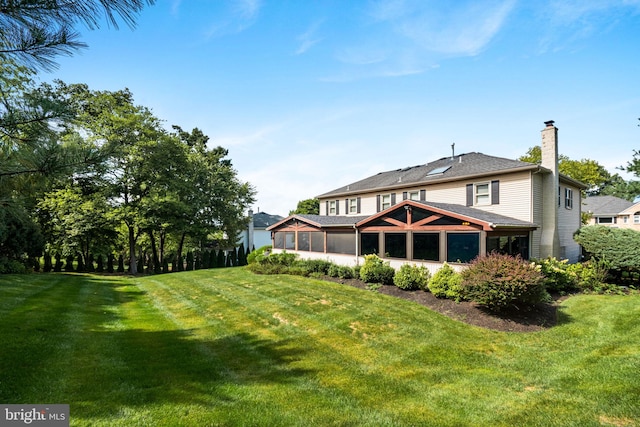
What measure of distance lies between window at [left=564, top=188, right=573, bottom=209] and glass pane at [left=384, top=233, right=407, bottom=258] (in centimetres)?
984

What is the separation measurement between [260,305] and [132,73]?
7861 mm

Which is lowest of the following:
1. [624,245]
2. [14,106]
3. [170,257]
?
[170,257]

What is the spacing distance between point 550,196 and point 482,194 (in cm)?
295

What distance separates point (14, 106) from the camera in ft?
13.9

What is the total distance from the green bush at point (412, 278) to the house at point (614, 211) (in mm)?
36289

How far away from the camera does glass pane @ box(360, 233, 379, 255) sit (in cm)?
1633

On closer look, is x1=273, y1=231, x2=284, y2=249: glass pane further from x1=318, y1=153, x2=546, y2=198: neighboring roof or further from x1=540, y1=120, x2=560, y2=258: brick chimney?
x1=540, y1=120, x2=560, y2=258: brick chimney

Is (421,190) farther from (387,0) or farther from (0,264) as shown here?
(0,264)

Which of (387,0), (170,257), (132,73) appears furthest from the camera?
(170,257)

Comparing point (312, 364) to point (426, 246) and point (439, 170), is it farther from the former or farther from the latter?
point (439, 170)

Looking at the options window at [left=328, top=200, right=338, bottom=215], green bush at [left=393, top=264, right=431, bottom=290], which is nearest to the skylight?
green bush at [left=393, top=264, right=431, bottom=290]

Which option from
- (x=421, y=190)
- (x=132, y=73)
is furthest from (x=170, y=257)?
(x=132, y=73)

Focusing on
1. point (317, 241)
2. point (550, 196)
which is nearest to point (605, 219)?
point (550, 196)

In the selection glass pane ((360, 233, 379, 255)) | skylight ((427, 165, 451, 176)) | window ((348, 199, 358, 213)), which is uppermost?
skylight ((427, 165, 451, 176))
